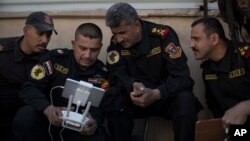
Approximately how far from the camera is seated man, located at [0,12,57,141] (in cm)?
333

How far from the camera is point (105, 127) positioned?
3.17m

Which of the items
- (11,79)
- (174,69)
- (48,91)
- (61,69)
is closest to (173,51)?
(174,69)

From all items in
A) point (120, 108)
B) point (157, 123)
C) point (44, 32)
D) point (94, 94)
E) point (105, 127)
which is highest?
point (44, 32)

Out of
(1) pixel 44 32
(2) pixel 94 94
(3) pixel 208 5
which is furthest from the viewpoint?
(3) pixel 208 5

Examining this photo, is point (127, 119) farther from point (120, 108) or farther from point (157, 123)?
point (157, 123)

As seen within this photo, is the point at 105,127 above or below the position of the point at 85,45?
below

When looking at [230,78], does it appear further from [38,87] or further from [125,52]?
[38,87]

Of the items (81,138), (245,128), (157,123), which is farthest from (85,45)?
(245,128)

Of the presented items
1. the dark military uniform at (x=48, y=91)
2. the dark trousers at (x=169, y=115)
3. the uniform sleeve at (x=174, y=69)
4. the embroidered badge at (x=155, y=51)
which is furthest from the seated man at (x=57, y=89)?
the uniform sleeve at (x=174, y=69)

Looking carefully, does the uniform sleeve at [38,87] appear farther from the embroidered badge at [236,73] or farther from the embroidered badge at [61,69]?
the embroidered badge at [236,73]

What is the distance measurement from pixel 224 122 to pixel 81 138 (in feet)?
3.18

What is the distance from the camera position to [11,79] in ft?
10.9

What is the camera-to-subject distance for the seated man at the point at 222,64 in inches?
116

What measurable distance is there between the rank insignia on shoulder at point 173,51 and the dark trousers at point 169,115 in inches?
13.0
